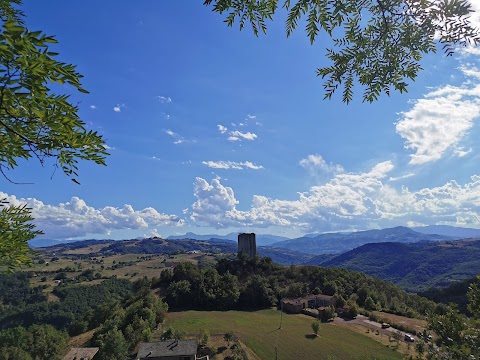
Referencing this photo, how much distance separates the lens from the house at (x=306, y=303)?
89812 mm

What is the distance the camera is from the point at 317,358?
54656 mm

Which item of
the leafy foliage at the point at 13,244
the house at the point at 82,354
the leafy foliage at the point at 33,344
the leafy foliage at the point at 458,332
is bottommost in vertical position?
the leafy foliage at the point at 33,344

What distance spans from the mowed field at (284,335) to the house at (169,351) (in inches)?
458

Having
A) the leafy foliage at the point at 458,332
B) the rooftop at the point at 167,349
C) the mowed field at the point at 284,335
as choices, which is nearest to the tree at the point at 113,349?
the rooftop at the point at 167,349

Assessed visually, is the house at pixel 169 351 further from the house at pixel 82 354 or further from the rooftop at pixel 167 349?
the house at pixel 82 354

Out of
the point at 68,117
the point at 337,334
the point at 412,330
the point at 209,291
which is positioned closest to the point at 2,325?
the point at 209,291

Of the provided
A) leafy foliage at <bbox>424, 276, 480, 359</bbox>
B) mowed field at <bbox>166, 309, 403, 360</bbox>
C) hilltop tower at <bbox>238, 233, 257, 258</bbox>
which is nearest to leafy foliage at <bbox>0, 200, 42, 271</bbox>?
leafy foliage at <bbox>424, 276, 480, 359</bbox>

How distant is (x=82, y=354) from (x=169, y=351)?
19102mm

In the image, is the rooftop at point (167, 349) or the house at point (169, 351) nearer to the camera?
the house at point (169, 351)

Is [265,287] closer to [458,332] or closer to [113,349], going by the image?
[113,349]

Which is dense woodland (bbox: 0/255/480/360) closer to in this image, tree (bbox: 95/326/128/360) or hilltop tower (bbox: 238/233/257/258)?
tree (bbox: 95/326/128/360)

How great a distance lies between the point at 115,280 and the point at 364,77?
193723 millimetres

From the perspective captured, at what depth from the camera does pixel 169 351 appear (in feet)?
169

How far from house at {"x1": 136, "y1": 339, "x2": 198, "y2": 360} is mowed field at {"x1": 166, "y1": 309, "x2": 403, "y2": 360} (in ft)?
38.2
